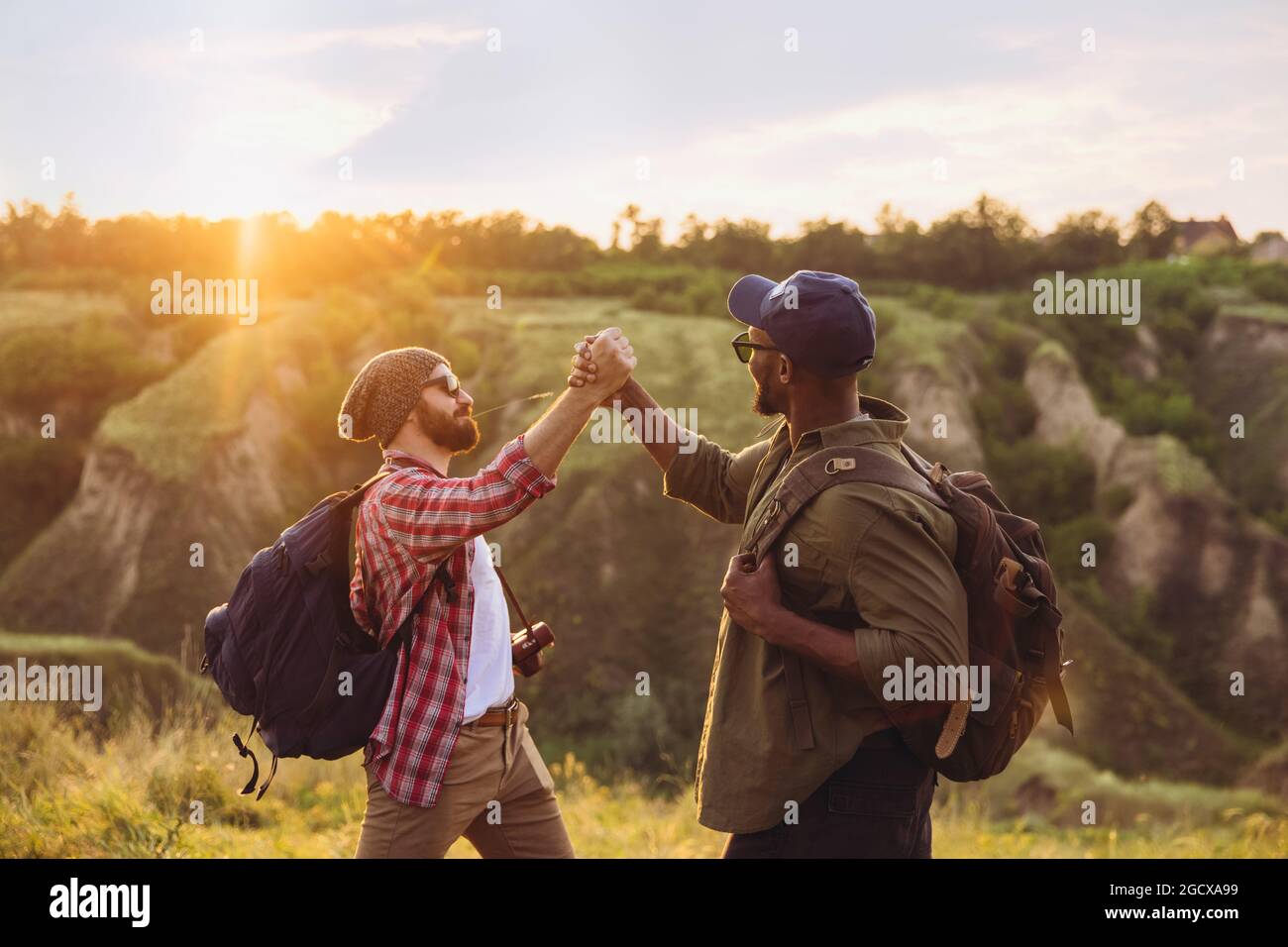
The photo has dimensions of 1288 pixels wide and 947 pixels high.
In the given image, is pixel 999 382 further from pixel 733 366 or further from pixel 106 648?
pixel 106 648

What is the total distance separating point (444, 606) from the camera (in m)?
3.68

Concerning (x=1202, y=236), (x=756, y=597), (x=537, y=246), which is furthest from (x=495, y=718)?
(x=1202, y=236)

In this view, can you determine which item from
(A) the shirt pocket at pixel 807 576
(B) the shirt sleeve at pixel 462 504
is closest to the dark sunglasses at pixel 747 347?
(A) the shirt pocket at pixel 807 576

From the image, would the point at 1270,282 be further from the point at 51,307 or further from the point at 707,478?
the point at 707,478

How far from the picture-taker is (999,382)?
35719 millimetres

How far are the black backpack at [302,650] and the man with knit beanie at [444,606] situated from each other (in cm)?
6

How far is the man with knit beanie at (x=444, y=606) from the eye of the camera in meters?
3.44

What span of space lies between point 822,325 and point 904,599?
2.66 feet

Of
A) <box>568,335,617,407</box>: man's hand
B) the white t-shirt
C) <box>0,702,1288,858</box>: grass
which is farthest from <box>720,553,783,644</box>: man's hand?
<box>0,702,1288,858</box>: grass

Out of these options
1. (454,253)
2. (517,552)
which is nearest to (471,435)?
(517,552)

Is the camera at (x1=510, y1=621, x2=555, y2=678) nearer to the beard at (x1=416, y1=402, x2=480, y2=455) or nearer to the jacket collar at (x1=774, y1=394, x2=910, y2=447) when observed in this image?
the beard at (x1=416, y1=402, x2=480, y2=455)

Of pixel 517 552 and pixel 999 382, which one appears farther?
pixel 999 382
